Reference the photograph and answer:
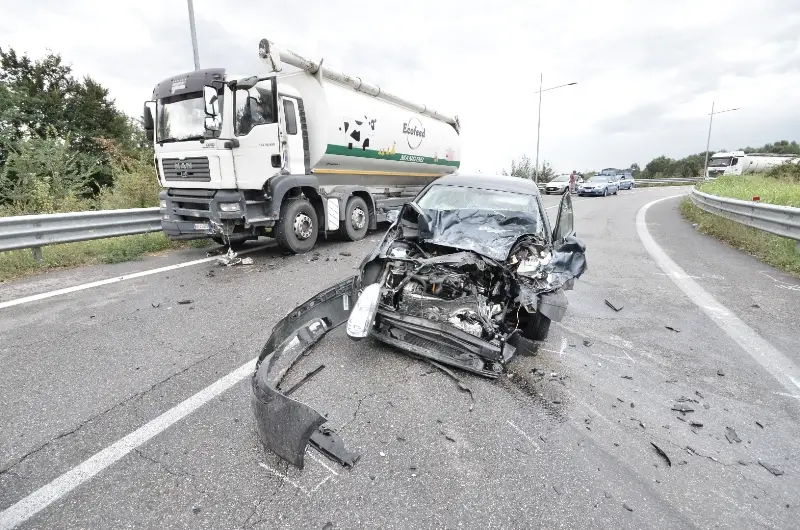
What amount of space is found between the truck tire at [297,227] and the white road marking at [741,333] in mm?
5940

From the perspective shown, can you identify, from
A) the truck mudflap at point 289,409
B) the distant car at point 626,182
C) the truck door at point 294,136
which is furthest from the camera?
the distant car at point 626,182

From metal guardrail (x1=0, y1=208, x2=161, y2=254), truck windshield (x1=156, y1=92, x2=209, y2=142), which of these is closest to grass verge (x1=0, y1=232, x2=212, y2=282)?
metal guardrail (x1=0, y1=208, x2=161, y2=254)

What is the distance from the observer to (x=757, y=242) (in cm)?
798

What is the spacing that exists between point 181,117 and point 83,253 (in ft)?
9.13

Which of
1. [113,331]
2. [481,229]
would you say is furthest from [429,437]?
[113,331]

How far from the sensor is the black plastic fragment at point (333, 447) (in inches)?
88.2

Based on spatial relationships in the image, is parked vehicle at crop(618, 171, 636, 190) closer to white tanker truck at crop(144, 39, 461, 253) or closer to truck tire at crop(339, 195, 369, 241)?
truck tire at crop(339, 195, 369, 241)

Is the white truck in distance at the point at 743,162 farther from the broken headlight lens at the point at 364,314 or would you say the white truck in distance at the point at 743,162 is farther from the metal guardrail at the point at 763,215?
the broken headlight lens at the point at 364,314

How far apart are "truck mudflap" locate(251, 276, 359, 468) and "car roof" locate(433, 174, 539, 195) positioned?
2.85 meters

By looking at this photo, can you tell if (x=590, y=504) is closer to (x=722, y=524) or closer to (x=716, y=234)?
(x=722, y=524)

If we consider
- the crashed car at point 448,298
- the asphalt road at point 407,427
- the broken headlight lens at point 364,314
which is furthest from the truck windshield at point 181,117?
the broken headlight lens at point 364,314

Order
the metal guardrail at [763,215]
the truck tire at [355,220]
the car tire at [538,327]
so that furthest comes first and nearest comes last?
1. the truck tire at [355,220]
2. the metal guardrail at [763,215]
3. the car tire at [538,327]

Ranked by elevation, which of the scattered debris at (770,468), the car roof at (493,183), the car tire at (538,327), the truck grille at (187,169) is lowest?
the scattered debris at (770,468)

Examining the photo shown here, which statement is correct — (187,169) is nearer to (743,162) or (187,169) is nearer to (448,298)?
(448,298)
